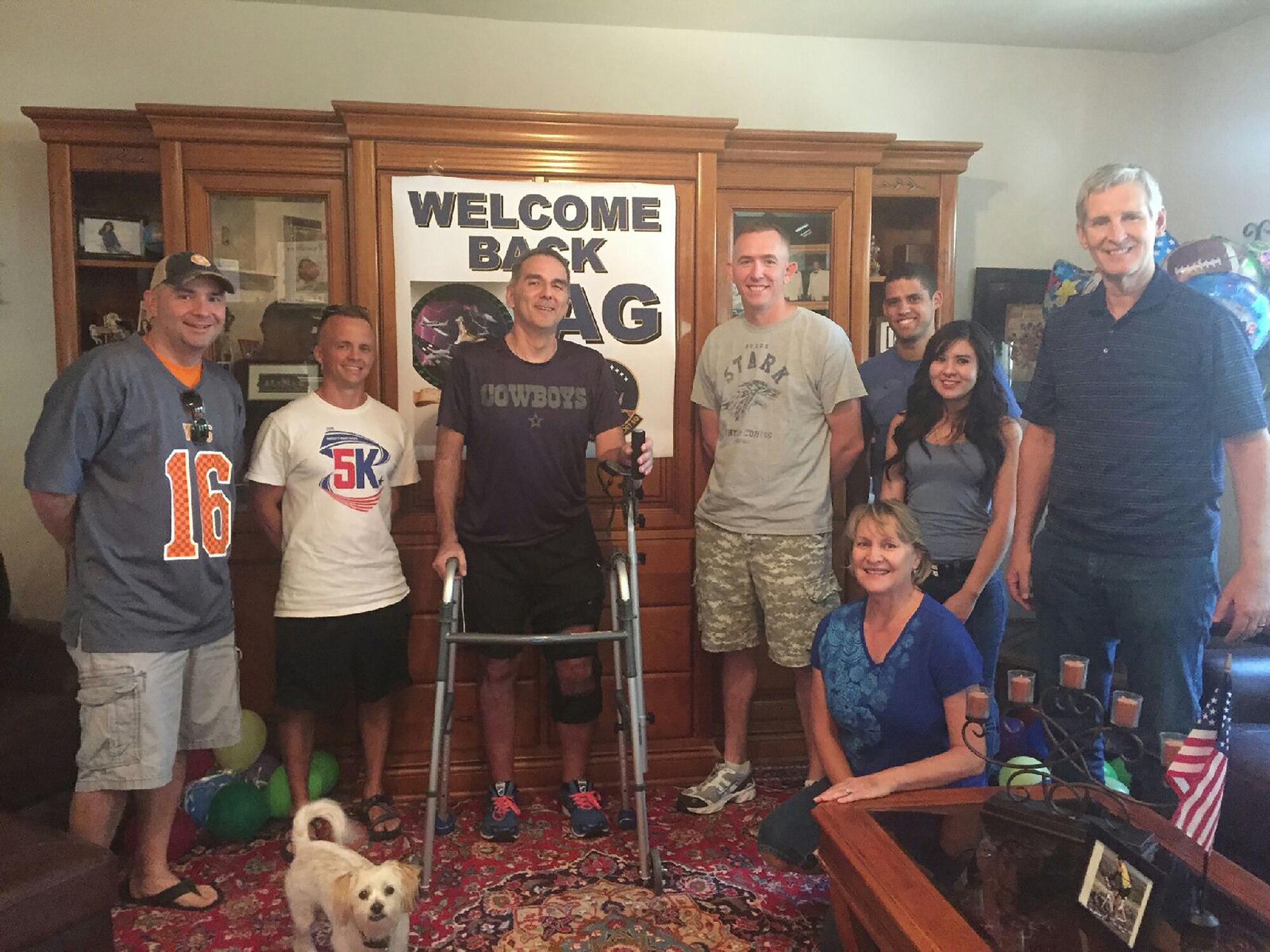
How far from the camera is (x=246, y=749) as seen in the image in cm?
255

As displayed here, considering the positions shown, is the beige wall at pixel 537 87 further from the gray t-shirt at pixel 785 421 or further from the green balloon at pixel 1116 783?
the green balloon at pixel 1116 783

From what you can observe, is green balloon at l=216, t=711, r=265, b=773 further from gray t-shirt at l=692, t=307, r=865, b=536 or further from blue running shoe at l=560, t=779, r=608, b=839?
gray t-shirt at l=692, t=307, r=865, b=536

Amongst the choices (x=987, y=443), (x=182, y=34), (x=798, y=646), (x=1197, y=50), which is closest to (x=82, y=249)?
(x=182, y=34)

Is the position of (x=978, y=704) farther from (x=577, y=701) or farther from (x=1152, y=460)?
(x=577, y=701)

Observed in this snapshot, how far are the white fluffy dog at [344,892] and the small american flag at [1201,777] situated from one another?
1418 millimetres

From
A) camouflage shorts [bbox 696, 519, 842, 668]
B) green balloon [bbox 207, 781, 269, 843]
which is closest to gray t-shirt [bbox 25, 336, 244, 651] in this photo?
green balloon [bbox 207, 781, 269, 843]

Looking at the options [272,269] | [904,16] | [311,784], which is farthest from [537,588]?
[904,16]

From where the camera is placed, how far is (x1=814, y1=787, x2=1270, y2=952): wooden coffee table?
1.26 metres

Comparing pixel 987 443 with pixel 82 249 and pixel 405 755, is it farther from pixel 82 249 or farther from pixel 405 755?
pixel 82 249

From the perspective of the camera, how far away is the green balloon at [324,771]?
2551 millimetres

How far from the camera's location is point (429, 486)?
105 inches

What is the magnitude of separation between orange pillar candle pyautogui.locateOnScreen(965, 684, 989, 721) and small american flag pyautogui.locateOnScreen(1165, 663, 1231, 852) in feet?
1.00

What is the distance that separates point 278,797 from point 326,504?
0.88m

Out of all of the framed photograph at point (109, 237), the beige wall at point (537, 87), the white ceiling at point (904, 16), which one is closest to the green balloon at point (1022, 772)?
the beige wall at point (537, 87)
